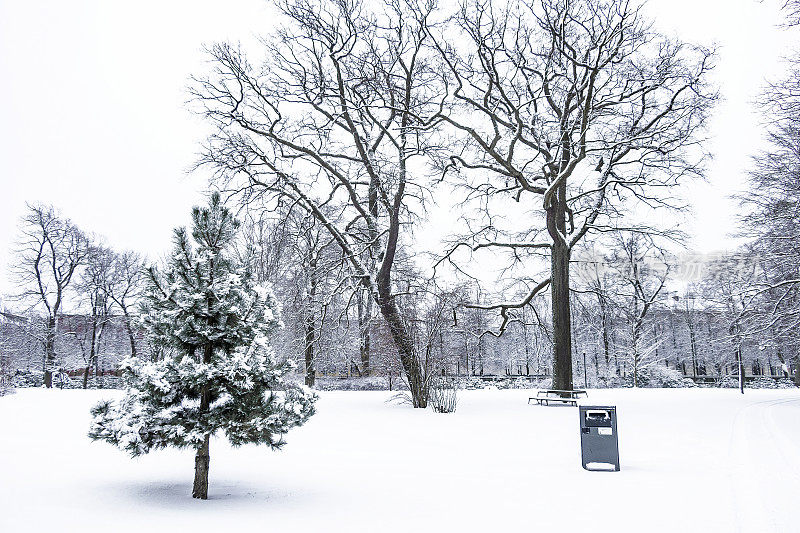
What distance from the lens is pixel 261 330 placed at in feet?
22.0

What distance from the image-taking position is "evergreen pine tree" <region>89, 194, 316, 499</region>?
6.12 metres

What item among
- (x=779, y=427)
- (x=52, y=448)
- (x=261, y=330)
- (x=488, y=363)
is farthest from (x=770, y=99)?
(x=488, y=363)

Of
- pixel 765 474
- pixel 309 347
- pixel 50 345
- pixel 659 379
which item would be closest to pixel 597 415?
pixel 765 474

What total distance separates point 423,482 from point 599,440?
258 centimetres

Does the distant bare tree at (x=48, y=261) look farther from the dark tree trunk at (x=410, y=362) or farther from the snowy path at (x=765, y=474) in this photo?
the snowy path at (x=765, y=474)

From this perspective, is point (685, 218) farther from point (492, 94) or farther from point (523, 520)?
point (523, 520)

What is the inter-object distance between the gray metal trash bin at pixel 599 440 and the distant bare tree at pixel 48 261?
3491cm

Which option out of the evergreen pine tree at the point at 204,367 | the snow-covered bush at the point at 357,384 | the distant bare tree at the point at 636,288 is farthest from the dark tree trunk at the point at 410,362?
the distant bare tree at the point at 636,288

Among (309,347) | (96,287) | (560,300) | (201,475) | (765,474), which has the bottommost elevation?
(765,474)

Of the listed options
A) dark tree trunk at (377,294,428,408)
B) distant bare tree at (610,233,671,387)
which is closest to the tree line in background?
dark tree trunk at (377,294,428,408)

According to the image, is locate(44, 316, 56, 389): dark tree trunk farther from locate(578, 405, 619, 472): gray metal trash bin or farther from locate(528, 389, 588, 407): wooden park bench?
locate(578, 405, 619, 472): gray metal trash bin

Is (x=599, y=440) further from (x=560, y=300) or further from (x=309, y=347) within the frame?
(x=309, y=347)

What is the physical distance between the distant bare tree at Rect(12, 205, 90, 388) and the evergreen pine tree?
32964 millimetres

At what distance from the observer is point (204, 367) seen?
623 cm
